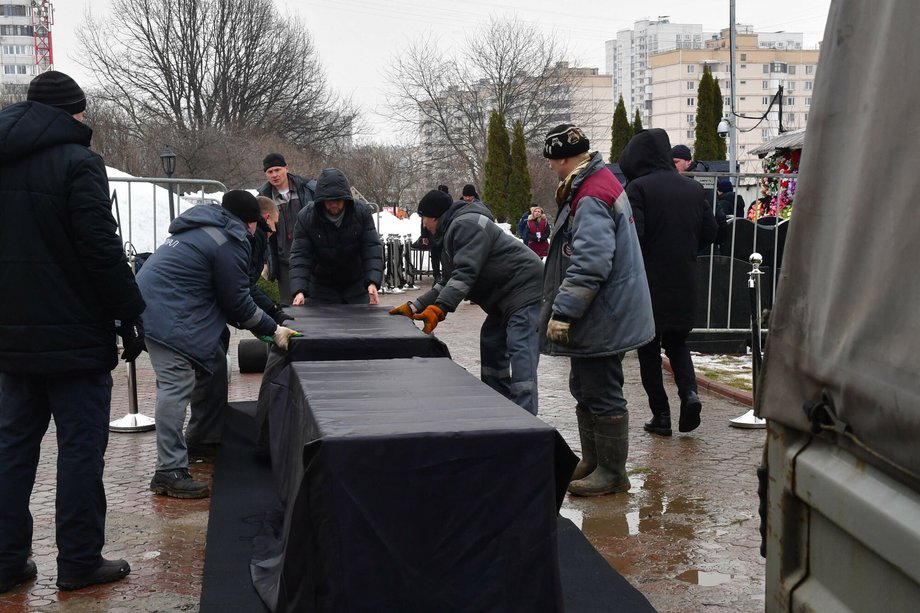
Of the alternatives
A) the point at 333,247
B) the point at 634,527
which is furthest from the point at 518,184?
the point at 634,527

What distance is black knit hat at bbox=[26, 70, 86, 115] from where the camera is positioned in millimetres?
4426

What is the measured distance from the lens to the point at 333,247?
25.6ft

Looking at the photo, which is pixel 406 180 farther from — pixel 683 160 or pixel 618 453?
pixel 618 453

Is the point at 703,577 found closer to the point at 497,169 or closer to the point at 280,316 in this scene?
the point at 280,316

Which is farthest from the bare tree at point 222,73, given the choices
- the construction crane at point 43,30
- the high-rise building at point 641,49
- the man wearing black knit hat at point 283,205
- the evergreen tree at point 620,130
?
the high-rise building at point 641,49

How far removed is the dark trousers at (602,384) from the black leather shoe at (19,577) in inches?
117

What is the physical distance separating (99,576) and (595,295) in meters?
2.87

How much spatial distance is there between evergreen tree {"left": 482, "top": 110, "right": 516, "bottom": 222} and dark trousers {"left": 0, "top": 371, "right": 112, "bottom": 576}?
29.8 m

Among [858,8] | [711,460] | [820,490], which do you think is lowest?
[711,460]

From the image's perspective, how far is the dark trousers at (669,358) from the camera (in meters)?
7.22

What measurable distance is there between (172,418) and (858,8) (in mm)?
4824

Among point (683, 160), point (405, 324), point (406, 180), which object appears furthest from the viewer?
point (406, 180)

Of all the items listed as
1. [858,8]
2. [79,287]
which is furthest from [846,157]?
[79,287]

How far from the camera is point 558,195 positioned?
5.87 metres
